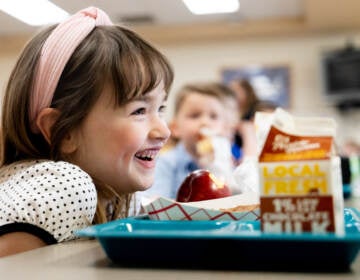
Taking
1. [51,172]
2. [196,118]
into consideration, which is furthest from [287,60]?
[51,172]

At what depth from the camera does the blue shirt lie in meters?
2.13

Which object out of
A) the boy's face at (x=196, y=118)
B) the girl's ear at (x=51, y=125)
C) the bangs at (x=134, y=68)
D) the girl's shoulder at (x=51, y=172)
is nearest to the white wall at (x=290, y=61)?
the boy's face at (x=196, y=118)

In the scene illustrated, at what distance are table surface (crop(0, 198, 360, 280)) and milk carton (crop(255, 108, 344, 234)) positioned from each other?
45mm

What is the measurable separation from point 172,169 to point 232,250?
5.91 feet

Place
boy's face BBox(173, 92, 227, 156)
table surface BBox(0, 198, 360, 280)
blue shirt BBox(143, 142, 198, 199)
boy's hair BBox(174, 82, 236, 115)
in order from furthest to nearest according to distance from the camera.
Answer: boy's hair BBox(174, 82, 236, 115), boy's face BBox(173, 92, 227, 156), blue shirt BBox(143, 142, 198, 199), table surface BBox(0, 198, 360, 280)

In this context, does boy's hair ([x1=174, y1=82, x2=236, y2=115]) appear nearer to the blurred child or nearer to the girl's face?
the blurred child

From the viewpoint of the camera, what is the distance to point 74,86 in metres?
0.91

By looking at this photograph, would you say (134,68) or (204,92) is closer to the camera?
(134,68)

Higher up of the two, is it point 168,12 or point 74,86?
point 168,12

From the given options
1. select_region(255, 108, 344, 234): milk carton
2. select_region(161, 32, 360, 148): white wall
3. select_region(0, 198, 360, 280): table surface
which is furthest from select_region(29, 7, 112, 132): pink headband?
select_region(161, 32, 360, 148): white wall

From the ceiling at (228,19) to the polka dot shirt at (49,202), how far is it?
4532mm

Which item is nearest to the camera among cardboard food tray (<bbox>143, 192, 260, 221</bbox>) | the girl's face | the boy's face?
cardboard food tray (<bbox>143, 192, 260, 221</bbox>)

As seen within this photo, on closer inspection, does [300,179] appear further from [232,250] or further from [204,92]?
[204,92]

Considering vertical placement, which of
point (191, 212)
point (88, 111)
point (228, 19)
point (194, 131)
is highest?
point (228, 19)
